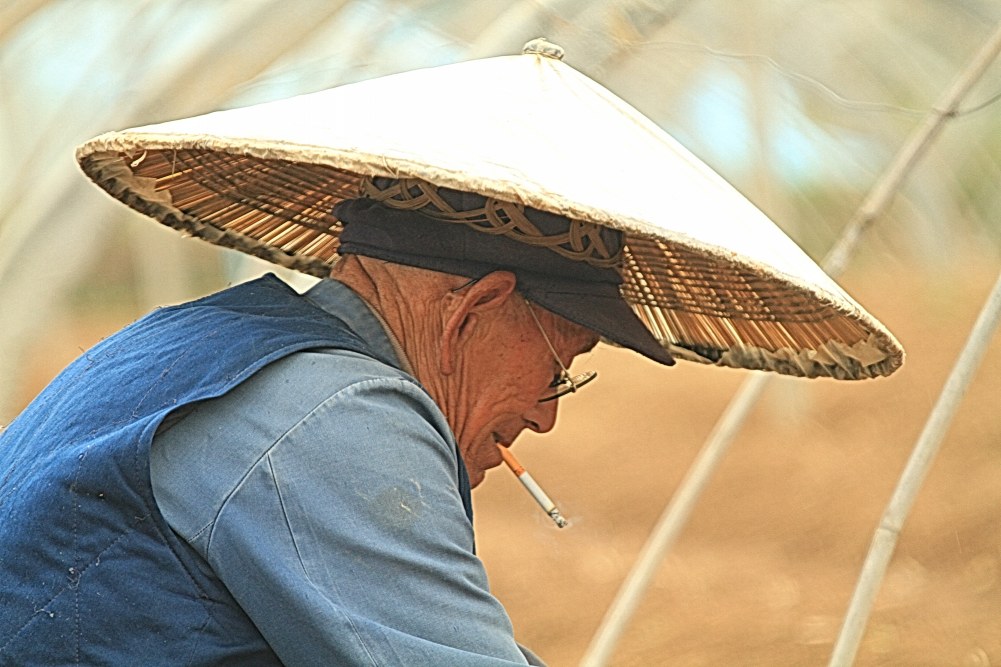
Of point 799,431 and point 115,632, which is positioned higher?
point 115,632

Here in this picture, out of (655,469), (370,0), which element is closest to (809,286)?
(370,0)

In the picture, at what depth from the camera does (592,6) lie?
10.2 ft

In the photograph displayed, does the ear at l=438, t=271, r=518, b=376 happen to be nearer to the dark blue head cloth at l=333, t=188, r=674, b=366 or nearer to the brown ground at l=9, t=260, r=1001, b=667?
the dark blue head cloth at l=333, t=188, r=674, b=366

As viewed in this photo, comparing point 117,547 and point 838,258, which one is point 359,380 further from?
point 838,258

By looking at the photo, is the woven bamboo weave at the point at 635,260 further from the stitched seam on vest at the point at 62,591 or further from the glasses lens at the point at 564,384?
the stitched seam on vest at the point at 62,591

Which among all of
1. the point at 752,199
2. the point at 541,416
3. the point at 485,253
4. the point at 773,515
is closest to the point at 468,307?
the point at 485,253

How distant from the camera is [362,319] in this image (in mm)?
1247

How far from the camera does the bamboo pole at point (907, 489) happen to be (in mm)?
1868

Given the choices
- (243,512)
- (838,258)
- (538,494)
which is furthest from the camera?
(838,258)

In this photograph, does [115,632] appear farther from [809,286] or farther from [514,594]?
[514,594]

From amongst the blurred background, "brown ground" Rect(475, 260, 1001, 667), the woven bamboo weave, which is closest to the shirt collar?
the woven bamboo weave

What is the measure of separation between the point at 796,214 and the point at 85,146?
15.0 feet

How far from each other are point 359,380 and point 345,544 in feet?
0.45

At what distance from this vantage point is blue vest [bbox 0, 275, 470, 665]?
103 centimetres
